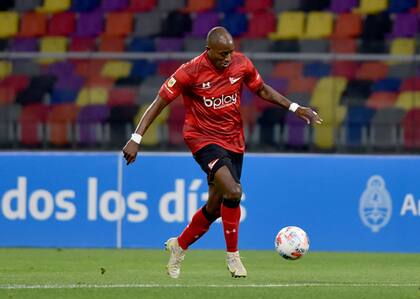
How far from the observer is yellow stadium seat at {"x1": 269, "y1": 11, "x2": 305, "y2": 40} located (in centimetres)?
1585

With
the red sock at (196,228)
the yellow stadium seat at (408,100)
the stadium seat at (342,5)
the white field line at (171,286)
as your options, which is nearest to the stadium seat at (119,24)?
the stadium seat at (342,5)

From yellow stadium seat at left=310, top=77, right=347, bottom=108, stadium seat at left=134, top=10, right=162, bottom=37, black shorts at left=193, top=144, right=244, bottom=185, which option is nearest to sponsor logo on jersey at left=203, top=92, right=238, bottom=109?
black shorts at left=193, top=144, right=244, bottom=185

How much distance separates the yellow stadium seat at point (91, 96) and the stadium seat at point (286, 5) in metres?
2.91

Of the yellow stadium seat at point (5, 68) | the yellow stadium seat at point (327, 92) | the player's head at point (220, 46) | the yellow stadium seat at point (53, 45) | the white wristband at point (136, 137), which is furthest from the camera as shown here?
the yellow stadium seat at point (53, 45)

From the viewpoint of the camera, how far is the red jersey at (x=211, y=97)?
28.4 ft

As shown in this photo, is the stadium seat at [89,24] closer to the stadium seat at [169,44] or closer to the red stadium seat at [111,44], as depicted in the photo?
the red stadium seat at [111,44]

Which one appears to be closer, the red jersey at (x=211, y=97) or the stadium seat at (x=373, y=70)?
the red jersey at (x=211, y=97)

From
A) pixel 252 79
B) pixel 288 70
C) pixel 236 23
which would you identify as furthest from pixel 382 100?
pixel 252 79

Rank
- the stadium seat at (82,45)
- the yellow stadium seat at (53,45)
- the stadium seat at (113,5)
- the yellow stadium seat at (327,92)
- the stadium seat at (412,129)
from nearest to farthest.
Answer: the stadium seat at (412,129)
the yellow stadium seat at (327,92)
the yellow stadium seat at (53,45)
the stadium seat at (82,45)
the stadium seat at (113,5)

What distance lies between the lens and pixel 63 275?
906 cm

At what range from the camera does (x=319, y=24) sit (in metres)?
16.0

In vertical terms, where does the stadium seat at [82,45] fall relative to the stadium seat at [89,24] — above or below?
below

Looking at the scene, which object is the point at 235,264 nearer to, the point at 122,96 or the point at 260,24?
the point at 122,96

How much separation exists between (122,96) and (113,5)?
201 cm
